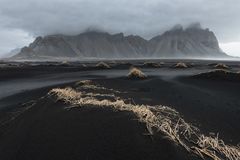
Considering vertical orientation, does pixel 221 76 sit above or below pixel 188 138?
below

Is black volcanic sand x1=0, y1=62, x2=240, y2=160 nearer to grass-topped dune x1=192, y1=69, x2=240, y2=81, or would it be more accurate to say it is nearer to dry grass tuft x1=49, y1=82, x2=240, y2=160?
dry grass tuft x1=49, y1=82, x2=240, y2=160

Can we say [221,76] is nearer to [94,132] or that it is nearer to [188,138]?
[188,138]

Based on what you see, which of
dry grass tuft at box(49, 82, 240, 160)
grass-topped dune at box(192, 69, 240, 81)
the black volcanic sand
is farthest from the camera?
grass-topped dune at box(192, 69, 240, 81)

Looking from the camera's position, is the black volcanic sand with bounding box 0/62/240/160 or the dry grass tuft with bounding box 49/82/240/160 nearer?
the black volcanic sand with bounding box 0/62/240/160

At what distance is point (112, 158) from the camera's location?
22.2ft

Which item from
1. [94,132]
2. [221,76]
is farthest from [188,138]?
[221,76]

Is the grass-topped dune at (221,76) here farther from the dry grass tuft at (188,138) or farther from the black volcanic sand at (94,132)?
the dry grass tuft at (188,138)

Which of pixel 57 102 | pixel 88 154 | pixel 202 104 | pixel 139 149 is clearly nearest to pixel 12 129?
pixel 57 102

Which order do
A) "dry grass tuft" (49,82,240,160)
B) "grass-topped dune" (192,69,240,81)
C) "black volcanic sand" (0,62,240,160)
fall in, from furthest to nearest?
"grass-topped dune" (192,69,240,81) → "dry grass tuft" (49,82,240,160) → "black volcanic sand" (0,62,240,160)

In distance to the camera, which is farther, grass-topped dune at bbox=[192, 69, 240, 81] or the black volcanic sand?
grass-topped dune at bbox=[192, 69, 240, 81]

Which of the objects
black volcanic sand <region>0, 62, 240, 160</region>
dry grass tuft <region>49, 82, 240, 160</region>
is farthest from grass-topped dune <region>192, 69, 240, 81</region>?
dry grass tuft <region>49, 82, 240, 160</region>

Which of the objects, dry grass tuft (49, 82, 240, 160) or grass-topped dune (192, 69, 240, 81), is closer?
dry grass tuft (49, 82, 240, 160)

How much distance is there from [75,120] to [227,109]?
6463 millimetres

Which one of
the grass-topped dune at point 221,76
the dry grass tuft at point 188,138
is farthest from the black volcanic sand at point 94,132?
the grass-topped dune at point 221,76
